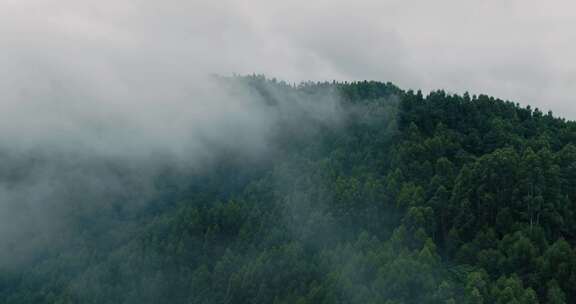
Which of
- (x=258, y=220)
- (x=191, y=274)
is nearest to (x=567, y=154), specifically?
(x=258, y=220)

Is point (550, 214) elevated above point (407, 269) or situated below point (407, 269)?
above

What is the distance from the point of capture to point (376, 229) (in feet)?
448

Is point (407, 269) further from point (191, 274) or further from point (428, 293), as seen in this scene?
point (191, 274)

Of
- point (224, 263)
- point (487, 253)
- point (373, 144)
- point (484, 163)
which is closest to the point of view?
point (487, 253)

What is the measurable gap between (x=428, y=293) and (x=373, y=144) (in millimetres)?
73640

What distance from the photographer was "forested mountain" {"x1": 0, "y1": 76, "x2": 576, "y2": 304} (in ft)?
368

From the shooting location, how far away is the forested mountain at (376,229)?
368 feet

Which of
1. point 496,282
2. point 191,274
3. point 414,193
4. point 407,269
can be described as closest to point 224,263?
point 191,274

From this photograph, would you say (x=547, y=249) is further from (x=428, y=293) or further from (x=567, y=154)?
(x=567, y=154)

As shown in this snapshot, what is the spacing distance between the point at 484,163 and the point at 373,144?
47.5 metres

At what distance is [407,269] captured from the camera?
110 m

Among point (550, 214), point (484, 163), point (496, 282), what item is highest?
point (484, 163)

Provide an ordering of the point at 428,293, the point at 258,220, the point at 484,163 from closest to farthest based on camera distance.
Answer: the point at 428,293
the point at 484,163
the point at 258,220

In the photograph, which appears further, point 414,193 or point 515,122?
point 515,122
